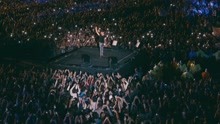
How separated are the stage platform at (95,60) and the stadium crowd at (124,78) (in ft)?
2.28

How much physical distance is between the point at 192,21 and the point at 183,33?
147 inches

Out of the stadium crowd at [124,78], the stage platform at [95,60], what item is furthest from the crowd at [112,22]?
the stage platform at [95,60]

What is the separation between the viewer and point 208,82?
17.5 m

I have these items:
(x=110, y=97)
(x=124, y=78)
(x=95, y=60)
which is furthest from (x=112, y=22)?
(x=110, y=97)

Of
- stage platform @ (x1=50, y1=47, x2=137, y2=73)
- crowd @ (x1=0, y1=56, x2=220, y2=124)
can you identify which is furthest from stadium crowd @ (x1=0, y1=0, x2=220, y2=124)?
stage platform @ (x1=50, y1=47, x2=137, y2=73)

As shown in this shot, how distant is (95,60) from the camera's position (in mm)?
25766

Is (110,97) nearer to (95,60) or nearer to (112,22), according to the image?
(95,60)

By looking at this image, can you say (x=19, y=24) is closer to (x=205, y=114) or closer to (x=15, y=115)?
(x=15, y=115)

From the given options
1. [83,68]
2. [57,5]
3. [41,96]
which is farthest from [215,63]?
[57,5]

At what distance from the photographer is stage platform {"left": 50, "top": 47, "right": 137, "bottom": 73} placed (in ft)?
76.7

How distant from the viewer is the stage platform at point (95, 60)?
2339 centimetres

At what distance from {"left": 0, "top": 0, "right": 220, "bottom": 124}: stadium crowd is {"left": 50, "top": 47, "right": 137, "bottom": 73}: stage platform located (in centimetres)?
69

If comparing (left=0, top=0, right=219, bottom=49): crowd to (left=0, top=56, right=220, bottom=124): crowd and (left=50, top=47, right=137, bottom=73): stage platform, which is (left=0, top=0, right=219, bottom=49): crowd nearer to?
(left=50, top=47, right=137, bottom=73): stage platform

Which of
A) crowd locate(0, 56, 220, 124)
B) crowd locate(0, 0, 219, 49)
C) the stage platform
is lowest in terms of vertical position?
crowd locate(0, 56, 220, 124)
